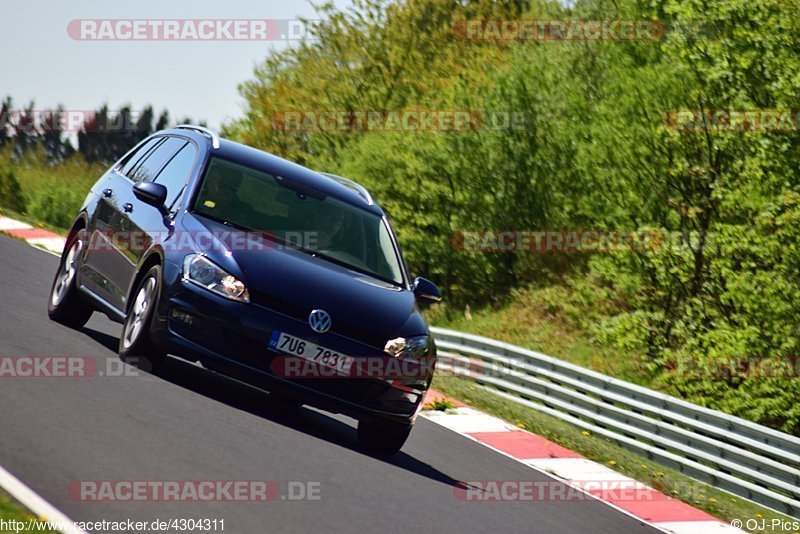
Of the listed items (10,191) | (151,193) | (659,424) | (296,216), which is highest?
(151,193)

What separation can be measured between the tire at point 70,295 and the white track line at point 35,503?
468cm

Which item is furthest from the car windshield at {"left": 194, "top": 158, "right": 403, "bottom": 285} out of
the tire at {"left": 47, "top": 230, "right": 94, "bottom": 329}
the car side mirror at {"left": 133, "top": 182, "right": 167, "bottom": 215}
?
the tire at {"left": 47, "top": 230, "right": 94, "bottom": 329}

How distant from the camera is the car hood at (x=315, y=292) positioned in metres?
8.31

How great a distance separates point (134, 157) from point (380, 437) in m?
3.66

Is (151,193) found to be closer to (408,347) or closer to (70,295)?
(70,295)

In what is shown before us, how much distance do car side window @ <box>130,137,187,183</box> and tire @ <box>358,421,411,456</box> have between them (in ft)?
9.18

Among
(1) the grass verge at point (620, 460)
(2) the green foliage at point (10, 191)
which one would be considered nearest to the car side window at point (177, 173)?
(1) the grass verge at point (620, 460)

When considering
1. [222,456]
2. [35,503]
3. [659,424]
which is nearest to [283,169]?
[222,456]

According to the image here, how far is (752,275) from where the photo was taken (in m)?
22.7

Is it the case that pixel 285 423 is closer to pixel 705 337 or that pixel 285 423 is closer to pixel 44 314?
pixel 44 314

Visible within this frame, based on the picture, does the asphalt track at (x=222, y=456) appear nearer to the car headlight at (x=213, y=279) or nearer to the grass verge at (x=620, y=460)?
the car headlight at (x=213, y=279)

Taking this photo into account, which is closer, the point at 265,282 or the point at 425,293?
the point at 265,282

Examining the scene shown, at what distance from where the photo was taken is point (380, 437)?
29.7 feet

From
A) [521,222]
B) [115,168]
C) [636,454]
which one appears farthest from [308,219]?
[521,222]
